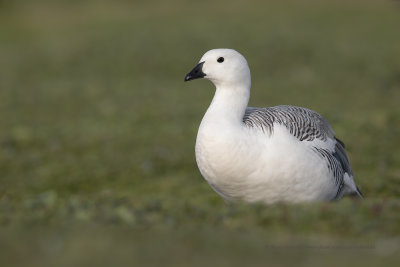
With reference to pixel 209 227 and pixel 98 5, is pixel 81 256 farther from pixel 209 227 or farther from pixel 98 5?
pixel 98 5

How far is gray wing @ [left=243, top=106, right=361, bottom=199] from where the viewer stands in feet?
31.2

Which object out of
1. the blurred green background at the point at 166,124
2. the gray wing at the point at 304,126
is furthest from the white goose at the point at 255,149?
the blurred green background at the point at 166,124

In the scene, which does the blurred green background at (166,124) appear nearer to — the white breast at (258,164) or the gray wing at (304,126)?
the white breast at (258,164)

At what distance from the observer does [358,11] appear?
38.2 m

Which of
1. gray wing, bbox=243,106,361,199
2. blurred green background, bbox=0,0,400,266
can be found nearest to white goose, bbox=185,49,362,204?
gray wing, bbox=243,106,361,199

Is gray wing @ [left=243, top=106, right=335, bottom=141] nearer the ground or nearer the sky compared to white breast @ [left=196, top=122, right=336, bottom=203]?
nearer the sky

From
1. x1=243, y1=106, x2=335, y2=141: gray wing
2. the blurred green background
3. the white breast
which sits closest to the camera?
the blurred green background

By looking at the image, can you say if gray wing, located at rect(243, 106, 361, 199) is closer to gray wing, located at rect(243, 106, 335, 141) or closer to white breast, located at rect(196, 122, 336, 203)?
gray wing, located at rect(243, 106, 335, 141)

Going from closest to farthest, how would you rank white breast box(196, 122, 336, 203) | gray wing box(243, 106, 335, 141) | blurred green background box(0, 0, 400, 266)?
blurred green background box(0, 0, 400, 266) → white breast box(196, 122, 336, 203) → gray wing box(243, 106, 335, 141)

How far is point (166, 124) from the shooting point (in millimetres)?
19000

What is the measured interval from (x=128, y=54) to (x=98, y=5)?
1355 cm

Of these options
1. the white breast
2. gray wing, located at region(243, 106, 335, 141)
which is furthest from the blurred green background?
gray wing, located at region(243, 106, 335, 141)

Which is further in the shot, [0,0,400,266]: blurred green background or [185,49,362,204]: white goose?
[185,49,362,204]: white goose

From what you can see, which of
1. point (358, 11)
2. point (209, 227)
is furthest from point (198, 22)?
point (209, 227)
